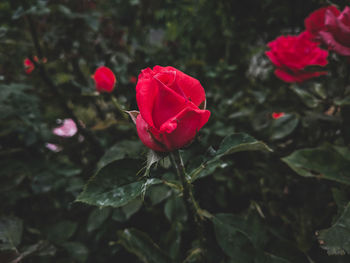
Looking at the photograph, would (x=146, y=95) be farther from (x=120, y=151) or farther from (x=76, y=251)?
(x=76, y=251)

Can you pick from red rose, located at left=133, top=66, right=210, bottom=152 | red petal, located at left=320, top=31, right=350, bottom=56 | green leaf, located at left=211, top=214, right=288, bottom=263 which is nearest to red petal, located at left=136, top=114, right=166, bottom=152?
red rose, located at left=133, top=66, right=210, bottom=152

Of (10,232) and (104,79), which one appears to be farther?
(104,79)

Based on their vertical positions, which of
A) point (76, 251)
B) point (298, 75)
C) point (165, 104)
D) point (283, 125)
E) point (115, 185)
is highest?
point (165, 104)

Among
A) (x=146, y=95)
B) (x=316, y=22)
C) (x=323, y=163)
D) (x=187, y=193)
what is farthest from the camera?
(x=316, y=22)

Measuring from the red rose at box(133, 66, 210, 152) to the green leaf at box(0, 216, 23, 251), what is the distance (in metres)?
0.47

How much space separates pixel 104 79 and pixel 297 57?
0.60 metres

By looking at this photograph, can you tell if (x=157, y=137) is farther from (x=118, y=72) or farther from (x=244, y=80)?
(x=244, y=80)

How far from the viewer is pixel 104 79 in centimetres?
75

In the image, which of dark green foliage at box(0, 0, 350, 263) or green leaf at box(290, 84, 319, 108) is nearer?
dark green foliage at box(0, 0, 350, 263)

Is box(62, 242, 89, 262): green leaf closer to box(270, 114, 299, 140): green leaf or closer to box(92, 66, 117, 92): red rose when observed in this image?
box(92, 66, 117, 92): red rose

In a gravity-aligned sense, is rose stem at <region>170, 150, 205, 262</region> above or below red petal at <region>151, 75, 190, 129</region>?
below

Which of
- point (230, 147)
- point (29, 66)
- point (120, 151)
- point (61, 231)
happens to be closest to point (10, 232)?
point (61, 231)

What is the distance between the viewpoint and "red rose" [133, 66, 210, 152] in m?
0.31

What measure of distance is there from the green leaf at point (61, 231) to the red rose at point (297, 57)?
812mm
